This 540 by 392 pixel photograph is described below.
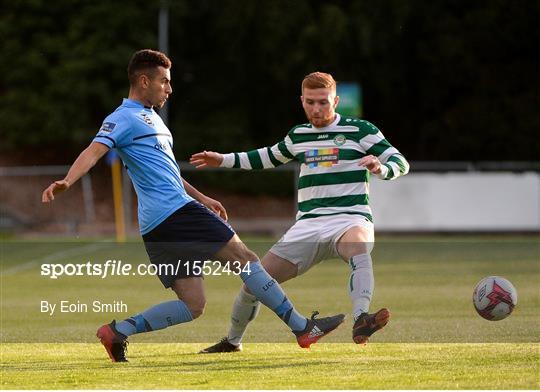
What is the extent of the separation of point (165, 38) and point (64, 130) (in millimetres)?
4323

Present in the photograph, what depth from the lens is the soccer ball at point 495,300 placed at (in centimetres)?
981

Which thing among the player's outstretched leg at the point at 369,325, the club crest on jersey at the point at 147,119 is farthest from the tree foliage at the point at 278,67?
the player's outstretched leg at the point at 369,325

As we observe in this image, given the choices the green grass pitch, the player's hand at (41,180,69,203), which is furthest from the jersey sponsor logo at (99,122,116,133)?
the green grass pitch

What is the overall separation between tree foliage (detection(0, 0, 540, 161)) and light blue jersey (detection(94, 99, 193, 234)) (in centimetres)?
3114

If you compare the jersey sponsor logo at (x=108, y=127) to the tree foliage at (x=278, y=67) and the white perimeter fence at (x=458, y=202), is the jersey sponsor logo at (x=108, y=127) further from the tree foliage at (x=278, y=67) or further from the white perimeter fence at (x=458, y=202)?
the tree foliage at (x=278, y=67)

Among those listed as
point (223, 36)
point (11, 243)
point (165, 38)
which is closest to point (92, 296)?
point (11, 243)

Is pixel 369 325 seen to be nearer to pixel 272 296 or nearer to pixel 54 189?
pixel 272 296

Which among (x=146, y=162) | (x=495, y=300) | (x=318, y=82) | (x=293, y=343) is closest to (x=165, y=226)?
(x=146, y=162)

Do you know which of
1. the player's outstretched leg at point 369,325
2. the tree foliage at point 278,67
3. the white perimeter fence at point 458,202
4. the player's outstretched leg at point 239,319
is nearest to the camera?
the player's outstretched leg at point 369,325

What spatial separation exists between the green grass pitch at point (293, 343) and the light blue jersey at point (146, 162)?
106cm

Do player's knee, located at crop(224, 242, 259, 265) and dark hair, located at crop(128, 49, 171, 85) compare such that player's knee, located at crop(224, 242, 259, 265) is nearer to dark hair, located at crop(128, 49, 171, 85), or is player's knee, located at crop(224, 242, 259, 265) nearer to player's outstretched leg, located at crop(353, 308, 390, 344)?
player's outstretched leg, located at crop(353, 308, 390, 344)

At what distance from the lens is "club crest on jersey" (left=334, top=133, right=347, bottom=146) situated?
9156 mm

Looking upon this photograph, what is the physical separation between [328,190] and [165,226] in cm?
128

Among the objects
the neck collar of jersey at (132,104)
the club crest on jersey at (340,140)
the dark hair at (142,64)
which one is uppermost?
the dark hair at (142,64)
